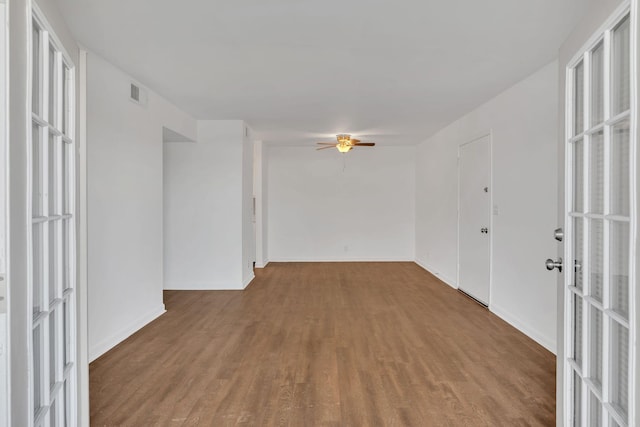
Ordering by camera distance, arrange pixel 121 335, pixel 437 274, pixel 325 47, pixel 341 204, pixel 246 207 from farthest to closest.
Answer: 1. pixel 341 204
2. pixel 437 274
3. pixel 246 207
4. pixel 121 335
5. pixel 325 47

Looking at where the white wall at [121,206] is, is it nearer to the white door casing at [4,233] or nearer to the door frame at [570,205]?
the white door casing at [4,233]

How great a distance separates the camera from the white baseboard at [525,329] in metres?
3.32

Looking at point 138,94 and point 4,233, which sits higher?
point 138,94

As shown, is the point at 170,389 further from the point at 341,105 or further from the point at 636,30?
the point at 341,105

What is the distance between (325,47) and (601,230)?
2.26 metres

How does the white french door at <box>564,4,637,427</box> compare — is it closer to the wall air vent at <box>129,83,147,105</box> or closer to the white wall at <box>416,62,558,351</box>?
the white wall at <box>416,62,558,351</box>

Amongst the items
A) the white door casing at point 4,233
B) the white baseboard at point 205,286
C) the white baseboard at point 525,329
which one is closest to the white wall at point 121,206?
the white baseboard at point 205,286

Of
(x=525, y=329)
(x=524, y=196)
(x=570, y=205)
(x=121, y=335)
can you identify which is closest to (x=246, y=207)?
(x=121, y=335)

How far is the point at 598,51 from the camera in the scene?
1464 millimetres

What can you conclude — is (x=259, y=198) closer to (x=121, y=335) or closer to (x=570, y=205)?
(x=121, y=335)

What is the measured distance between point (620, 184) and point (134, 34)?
118 inches

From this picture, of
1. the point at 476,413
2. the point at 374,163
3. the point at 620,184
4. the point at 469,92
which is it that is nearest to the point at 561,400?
the point at 476,413

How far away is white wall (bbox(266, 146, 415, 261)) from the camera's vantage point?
8.41 meters

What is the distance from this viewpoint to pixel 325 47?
9.71 feet
